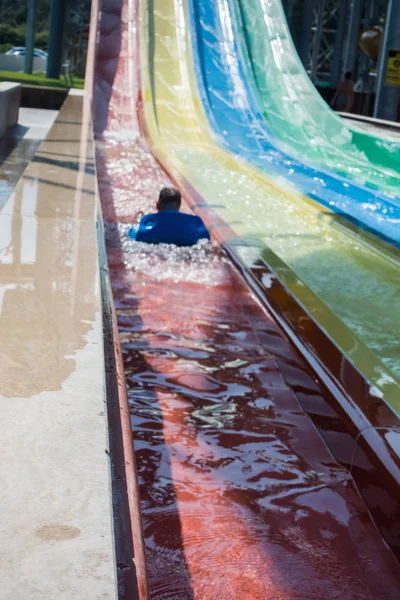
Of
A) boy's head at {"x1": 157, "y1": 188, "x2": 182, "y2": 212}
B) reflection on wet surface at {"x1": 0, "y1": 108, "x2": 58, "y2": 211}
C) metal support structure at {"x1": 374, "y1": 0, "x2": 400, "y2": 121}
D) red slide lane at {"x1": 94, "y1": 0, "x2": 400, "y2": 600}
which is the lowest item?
red slide lane at {"x1": 94, "y1": 0, "x2": 400, "y2": 600}

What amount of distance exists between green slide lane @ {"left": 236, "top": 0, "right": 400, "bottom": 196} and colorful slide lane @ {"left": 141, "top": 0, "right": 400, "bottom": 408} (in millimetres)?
766

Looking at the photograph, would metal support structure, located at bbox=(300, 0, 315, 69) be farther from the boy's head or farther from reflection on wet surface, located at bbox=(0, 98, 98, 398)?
reflection on wet surface, located at bbox=(0, 98, 98, 398)

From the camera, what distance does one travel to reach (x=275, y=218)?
5.92m

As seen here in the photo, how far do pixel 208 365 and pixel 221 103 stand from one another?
24.3 feet

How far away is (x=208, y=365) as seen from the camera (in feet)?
9.80

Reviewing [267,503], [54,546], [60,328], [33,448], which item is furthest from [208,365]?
[54,546]

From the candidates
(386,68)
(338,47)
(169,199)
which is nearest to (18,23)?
(338,47)

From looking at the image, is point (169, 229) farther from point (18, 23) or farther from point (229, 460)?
point (18, 23)

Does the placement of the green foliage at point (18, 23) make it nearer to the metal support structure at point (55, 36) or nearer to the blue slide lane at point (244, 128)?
the metal support structure at point (55, 36)

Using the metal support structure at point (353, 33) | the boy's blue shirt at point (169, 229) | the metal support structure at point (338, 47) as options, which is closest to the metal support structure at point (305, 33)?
the metal support structure at point (338, 47)

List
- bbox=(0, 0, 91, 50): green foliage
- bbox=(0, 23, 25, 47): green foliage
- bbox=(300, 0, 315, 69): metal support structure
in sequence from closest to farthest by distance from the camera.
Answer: bbox=(300, 0, 315, 69): metal support structure, bbox=(0, 23, 25, 47): green foliage, bbox=(0, 0, 91, 50): green foliage

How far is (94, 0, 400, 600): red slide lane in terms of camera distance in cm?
181

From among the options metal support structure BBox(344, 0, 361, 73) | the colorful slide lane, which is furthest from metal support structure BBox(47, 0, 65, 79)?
the colorful slide lane

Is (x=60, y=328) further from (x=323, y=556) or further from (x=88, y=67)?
(x=88, y=67)
